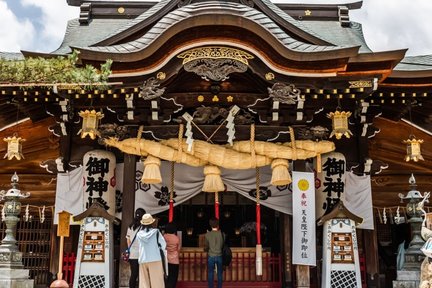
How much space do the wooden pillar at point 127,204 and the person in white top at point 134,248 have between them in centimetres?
27

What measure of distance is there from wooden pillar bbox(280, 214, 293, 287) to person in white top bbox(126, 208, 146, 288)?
8.66 ft

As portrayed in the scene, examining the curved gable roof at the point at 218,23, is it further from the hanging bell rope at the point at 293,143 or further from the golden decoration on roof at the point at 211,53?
the hanging bell rope at the point at 293,143

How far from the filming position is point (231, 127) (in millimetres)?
8977

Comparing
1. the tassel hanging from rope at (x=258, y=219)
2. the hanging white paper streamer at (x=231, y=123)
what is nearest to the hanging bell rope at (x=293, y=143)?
the tassel hanging from rope at (x=258, y=219)

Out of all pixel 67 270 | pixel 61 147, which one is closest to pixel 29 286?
pixel 67 270

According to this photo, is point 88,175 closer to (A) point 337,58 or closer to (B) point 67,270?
(B) point 67,270

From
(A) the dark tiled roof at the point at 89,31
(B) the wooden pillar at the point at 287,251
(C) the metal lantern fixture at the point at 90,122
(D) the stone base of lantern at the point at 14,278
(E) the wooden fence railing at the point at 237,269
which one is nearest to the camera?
(D) the stone base of lantern at the point at 14,278

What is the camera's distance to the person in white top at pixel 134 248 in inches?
317

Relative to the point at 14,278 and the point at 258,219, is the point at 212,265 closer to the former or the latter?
the point at 258,219

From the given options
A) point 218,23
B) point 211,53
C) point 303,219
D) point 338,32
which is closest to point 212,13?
point 218,23

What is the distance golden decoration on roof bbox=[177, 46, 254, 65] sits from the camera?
846cm

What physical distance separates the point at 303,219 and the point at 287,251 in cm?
71

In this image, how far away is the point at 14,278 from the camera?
8070 mm

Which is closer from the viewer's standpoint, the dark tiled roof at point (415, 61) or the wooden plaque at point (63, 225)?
the wooden plaque at point (63, 225)
